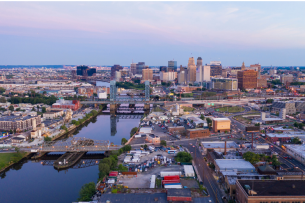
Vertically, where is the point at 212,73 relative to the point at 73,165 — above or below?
above

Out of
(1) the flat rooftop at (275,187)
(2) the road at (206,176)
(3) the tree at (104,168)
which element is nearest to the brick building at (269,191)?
(1) the flat rooftop at (275,187)

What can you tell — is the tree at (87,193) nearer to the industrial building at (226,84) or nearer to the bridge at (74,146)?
the bridge at (74,146)

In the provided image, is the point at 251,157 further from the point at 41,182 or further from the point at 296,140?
the point at 41,182

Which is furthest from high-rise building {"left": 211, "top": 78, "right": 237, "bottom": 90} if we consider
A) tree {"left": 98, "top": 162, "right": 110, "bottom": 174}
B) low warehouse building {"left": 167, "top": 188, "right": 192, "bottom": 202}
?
low warehouse building {"left": 167, "top": 188, "right": 192, "bottom": 202}

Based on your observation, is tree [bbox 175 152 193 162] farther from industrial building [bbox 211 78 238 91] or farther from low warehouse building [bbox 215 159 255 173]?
industrial building [bbox 211 78 238 91]

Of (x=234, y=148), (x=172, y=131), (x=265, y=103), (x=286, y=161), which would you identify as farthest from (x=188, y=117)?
(x=265, y=103)

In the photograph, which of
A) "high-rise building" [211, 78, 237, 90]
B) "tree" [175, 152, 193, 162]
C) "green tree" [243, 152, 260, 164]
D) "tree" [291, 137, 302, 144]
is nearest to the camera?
"green tree" [243, 152, 260, 164]

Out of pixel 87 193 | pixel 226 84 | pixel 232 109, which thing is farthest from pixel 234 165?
pixel 226 84

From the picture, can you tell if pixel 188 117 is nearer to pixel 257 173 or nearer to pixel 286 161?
pixel 286 161
